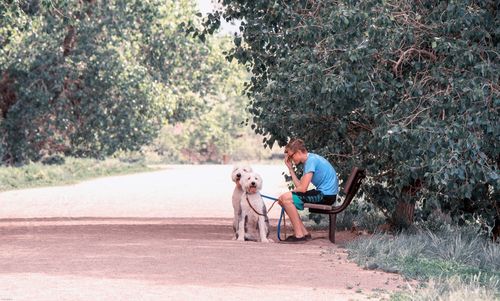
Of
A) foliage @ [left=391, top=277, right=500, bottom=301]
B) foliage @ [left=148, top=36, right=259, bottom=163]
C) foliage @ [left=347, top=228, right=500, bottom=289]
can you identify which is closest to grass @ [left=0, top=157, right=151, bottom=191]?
foliage @ [left=347, top=228, right=500, bottom=289]

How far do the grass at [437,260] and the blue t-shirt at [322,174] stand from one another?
0.85m

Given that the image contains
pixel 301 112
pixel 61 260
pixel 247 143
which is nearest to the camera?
pixel 61 260

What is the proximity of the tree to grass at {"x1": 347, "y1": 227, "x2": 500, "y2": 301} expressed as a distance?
27.4 inches

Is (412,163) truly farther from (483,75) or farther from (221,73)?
(221,73)

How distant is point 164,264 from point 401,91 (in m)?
4.87

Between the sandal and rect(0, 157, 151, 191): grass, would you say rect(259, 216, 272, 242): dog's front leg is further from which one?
rect(0, 157, 151, 191): grass

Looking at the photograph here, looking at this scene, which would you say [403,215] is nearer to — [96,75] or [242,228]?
[242,228]

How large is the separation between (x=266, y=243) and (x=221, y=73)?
29498mm

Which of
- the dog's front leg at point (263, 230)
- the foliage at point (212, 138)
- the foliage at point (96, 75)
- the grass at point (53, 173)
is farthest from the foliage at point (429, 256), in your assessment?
the foliage at point (212, 138)

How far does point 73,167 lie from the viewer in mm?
52500

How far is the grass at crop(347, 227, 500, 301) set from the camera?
11070 millimetres

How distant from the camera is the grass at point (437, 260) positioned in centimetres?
1107

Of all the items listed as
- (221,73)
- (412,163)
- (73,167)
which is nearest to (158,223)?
(412,163)

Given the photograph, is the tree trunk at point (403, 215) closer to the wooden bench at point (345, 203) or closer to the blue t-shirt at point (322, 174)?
the wooden bench at point (345, 203)
